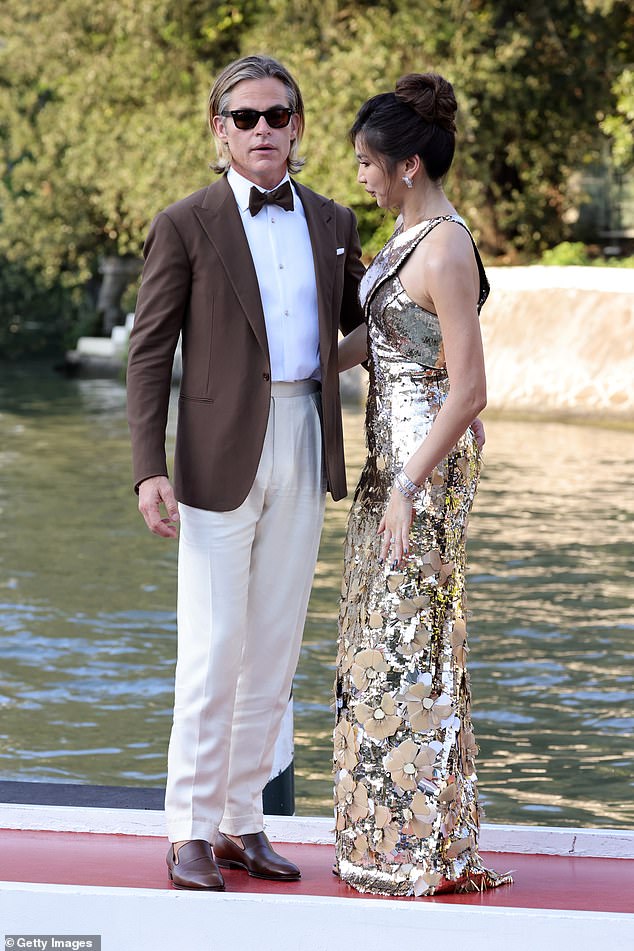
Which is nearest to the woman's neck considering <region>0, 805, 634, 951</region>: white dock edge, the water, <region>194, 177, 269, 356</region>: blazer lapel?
<region>194, 177, 269, 356</region>: blazer lapel

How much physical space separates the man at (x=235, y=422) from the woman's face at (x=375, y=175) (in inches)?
8.2

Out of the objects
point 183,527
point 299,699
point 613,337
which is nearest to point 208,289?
point 183,527

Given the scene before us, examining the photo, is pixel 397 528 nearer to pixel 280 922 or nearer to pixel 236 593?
pixel 236 593

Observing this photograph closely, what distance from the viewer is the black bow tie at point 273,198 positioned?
335cm

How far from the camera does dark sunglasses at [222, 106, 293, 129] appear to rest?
332 cm

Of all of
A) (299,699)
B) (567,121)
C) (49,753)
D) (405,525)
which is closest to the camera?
(405,525)

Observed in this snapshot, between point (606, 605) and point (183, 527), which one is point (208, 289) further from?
point (606, 605)

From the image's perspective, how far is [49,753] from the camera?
641cm

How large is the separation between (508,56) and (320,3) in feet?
11.0

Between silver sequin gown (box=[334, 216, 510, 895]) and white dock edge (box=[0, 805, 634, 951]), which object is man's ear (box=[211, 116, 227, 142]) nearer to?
silver sequin gown (box=[334, 216, 510, 895])

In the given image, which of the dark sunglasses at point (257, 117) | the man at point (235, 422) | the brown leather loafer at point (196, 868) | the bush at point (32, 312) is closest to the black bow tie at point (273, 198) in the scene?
the man at point (235, 422)

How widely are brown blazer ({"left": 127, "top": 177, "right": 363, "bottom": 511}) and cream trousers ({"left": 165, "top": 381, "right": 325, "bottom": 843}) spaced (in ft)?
0.17

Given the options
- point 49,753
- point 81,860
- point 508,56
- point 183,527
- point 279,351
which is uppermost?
point 508,56

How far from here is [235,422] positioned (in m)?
3.29
